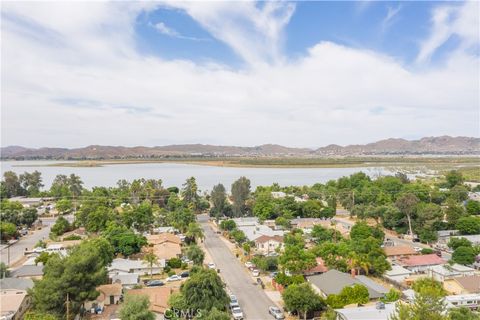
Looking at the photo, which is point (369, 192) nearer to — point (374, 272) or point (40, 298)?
point (374, 272)

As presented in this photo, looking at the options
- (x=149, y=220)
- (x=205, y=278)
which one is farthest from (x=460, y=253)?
(x=149, y=220)

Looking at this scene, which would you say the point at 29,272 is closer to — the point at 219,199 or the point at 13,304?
the point at 13,304

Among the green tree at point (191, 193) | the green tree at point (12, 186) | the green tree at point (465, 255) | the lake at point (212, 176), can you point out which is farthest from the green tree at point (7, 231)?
the lake at point (212, 176)

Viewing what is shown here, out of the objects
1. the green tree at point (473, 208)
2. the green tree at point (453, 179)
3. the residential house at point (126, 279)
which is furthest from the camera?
the green tree at point (453, 179)

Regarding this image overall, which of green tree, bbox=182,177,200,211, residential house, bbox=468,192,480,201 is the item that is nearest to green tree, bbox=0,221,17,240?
green tree, bbox=182,177,200,211

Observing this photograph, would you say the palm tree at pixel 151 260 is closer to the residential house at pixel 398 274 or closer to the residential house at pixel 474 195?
the residential house at pixel 398 274

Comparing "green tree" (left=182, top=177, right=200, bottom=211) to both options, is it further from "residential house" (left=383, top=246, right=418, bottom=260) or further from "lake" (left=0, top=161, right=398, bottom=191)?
"residential house" (left=383, top=246, right=418, bottom=260)

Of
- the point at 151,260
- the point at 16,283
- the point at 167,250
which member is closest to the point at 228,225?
the point at 167,250
